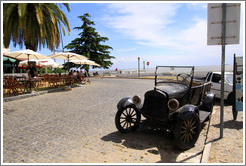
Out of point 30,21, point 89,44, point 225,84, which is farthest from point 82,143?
point 89,44

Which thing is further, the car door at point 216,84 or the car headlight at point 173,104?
the car door at point 216,84

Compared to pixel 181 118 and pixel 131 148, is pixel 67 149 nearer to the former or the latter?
pixel 131 148

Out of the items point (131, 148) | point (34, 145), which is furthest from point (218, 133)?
point (34, 145)

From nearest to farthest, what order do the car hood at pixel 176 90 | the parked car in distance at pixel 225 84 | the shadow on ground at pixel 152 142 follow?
the shadow on ground at pixel 152 142
the car hood at pixel 176 90
the parked car in distance at pixel 225 84

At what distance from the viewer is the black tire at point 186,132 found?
3.51 m

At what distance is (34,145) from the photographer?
3.74 m

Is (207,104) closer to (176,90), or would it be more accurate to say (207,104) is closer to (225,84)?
(176,90)

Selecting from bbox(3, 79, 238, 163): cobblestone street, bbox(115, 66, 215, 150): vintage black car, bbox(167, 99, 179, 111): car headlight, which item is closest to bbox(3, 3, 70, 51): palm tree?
bbox(3, 79, 238, 163): cobblestone street

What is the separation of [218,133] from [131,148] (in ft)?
7.32

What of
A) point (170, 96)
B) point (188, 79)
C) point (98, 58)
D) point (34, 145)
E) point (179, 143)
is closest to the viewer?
point (179, 143)

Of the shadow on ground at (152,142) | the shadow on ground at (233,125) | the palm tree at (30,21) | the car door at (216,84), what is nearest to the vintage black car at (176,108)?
the shadow on ground at (152,142)

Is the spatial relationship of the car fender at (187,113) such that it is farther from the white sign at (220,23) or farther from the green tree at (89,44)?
the green tree at (89,44)

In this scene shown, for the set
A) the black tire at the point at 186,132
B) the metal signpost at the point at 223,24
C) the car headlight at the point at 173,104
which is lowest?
the black tire at the point at 186,132

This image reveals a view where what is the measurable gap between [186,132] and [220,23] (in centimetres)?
240
